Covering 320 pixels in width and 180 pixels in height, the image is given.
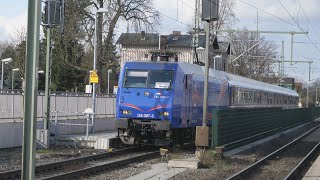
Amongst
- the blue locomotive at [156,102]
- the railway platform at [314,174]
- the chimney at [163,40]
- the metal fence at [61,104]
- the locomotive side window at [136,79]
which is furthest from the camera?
the chimney at [163,40]

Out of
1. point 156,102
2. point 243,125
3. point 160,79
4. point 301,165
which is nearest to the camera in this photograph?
point 301,165

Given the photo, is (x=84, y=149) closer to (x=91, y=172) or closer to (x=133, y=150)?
(x=133, y=150)

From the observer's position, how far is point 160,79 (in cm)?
1803

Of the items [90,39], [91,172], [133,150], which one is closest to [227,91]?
[133,150]

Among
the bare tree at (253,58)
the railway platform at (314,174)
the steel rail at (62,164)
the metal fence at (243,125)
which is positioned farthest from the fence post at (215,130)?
the bare tree at (253,58)

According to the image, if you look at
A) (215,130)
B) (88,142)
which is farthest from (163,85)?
(88,142)

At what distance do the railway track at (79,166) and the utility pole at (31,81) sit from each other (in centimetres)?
613

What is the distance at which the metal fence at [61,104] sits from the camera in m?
18.9

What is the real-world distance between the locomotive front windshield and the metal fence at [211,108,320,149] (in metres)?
2.08

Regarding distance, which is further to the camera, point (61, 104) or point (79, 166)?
point (61, 104)

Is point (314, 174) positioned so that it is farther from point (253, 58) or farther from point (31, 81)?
point (253, 58)

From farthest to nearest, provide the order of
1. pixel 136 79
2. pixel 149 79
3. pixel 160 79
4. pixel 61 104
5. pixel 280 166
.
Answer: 1. pixel 61 104
2. pixel 136 79
3. pixel 149 79
4. pixel 160 79
5. pixel 280 166

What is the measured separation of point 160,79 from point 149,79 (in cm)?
42

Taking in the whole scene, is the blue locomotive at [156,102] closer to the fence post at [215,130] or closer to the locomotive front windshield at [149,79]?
the locomotive front windshield at [149,79]
